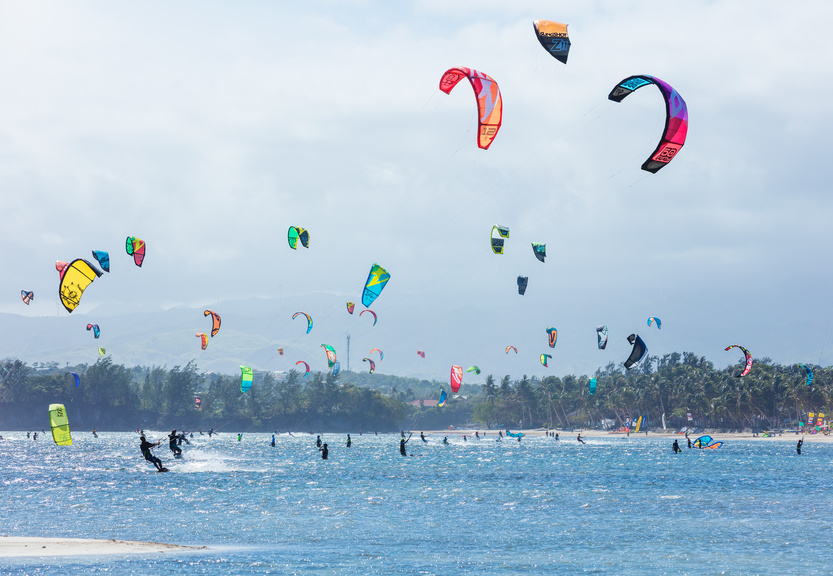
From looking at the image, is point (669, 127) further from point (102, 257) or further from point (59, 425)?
point (102, 257)

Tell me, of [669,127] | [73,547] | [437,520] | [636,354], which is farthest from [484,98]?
[73,547]

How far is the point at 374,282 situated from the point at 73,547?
18667 millimetres

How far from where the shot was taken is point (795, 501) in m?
32.9

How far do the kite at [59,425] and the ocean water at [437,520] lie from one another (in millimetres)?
3205

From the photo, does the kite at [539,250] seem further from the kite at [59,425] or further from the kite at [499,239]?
the kite at [59,425]

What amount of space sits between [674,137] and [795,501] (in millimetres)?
17959

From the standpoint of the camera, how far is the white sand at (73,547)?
19.6 metres

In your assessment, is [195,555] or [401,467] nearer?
[195,555]

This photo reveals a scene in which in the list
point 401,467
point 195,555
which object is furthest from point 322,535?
point 401,467

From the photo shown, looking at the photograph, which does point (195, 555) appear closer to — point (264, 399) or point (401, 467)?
point (401, 467)

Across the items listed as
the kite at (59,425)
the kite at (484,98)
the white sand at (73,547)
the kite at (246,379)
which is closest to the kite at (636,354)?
the kite at (484,98)

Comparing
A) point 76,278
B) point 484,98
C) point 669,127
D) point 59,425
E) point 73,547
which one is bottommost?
point 73,547

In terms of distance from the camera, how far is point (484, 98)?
28.0m

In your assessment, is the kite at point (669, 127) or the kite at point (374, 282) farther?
the kite at point (374, 282)
